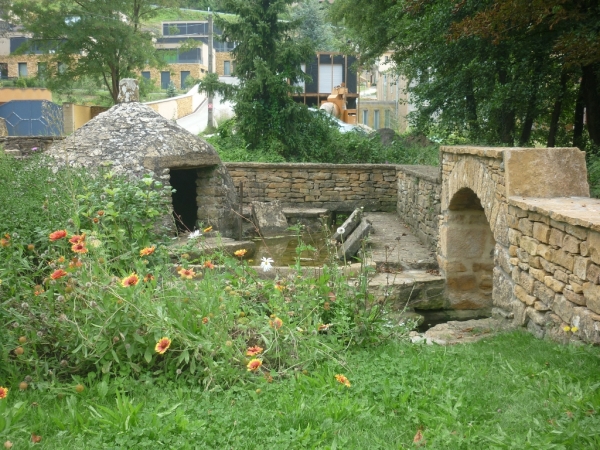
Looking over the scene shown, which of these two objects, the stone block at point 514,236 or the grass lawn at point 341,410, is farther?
the stone block at point 514,236

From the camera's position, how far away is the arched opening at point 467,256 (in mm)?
8625

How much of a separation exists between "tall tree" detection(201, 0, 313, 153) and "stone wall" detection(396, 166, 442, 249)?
451 cm

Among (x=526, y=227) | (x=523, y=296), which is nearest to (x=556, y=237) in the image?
(x=526, y=227)

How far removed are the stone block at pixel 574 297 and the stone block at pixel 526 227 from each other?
2.69 feet

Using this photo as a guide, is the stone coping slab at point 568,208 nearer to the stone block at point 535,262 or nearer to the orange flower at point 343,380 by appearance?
the stone block at point 535,262

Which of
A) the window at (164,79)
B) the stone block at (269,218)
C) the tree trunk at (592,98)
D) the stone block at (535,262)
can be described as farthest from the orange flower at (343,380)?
the window at (164,79)

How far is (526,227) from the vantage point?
5.62 meters

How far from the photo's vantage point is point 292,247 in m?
11.7

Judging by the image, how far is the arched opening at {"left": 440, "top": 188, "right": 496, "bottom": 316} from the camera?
862cm

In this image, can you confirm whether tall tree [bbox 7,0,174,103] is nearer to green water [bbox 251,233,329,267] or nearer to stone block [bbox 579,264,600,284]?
green water [bbox 251,233,329,267]

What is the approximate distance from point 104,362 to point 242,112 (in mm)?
14044

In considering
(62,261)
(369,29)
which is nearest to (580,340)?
(62,261)

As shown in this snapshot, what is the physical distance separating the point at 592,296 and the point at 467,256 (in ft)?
14.5

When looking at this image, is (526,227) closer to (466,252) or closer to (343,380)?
(343,380)
